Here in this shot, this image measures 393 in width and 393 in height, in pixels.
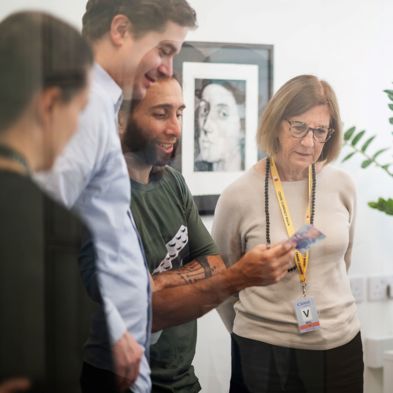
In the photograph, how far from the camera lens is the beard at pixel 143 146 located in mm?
1900

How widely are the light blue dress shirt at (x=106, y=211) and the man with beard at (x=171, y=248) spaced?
5 cm

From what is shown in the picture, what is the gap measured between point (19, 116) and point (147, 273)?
1.70 ft

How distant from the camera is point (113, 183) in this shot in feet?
6.03

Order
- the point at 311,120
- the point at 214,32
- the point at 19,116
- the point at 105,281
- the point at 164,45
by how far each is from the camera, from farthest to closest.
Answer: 1. the point at 311,120
2. the point at 214,32
3. the point at 164,45
4. the point at 105,281
5. the point at 19,116

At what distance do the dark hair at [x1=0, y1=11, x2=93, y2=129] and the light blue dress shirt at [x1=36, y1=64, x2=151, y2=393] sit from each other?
0.07 metres

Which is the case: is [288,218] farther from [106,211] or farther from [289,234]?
[106,211]

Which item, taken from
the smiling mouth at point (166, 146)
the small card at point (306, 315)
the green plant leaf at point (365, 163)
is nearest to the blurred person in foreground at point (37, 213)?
the smiling mouth at point (166, 146)

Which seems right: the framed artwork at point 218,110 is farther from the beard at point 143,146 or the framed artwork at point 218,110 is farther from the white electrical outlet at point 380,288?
the white electrical outlet at point 380,288

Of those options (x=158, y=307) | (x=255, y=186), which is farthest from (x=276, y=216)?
(x=158, y=307)

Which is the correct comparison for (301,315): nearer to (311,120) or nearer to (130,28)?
(311,120)

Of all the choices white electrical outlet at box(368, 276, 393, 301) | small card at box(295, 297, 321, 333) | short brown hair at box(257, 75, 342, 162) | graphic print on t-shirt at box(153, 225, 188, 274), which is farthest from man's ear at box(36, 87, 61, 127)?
white electrical outlet at box(368, 276, 393, 301)

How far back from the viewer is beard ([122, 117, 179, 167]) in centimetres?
190

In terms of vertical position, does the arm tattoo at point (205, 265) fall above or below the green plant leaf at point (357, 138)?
below

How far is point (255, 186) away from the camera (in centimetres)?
222
